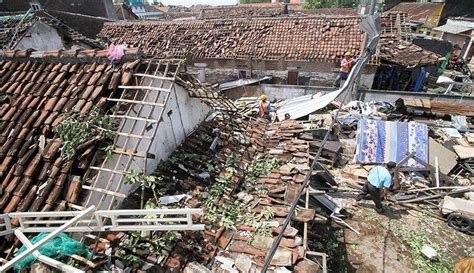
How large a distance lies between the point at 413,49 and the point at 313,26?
7408 millimetres

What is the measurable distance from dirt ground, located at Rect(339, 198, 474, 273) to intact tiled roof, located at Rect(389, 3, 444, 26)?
38410 mm

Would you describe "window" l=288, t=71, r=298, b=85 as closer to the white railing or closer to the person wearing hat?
the person wearing hat

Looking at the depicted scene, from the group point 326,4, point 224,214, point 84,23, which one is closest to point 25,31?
point 224,214

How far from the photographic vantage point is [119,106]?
19.5 ft

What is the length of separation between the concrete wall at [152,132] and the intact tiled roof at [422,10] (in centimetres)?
4127

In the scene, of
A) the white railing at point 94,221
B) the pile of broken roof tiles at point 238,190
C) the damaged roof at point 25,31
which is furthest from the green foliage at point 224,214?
the damaged roof at point 25,31

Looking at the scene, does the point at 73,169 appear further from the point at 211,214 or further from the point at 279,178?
the point at 279,178

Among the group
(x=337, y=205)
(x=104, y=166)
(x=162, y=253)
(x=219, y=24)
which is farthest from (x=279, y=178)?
(x=219, y=24)

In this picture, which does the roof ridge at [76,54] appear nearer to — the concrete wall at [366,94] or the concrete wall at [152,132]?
the concrete wall at [152,132]

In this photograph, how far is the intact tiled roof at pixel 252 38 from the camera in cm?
1947

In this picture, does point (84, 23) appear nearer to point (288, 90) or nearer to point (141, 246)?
point (288, 90)

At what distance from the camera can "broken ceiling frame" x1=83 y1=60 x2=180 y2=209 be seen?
202 inches

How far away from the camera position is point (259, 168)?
816 cm

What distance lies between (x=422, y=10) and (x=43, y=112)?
1958 inches
